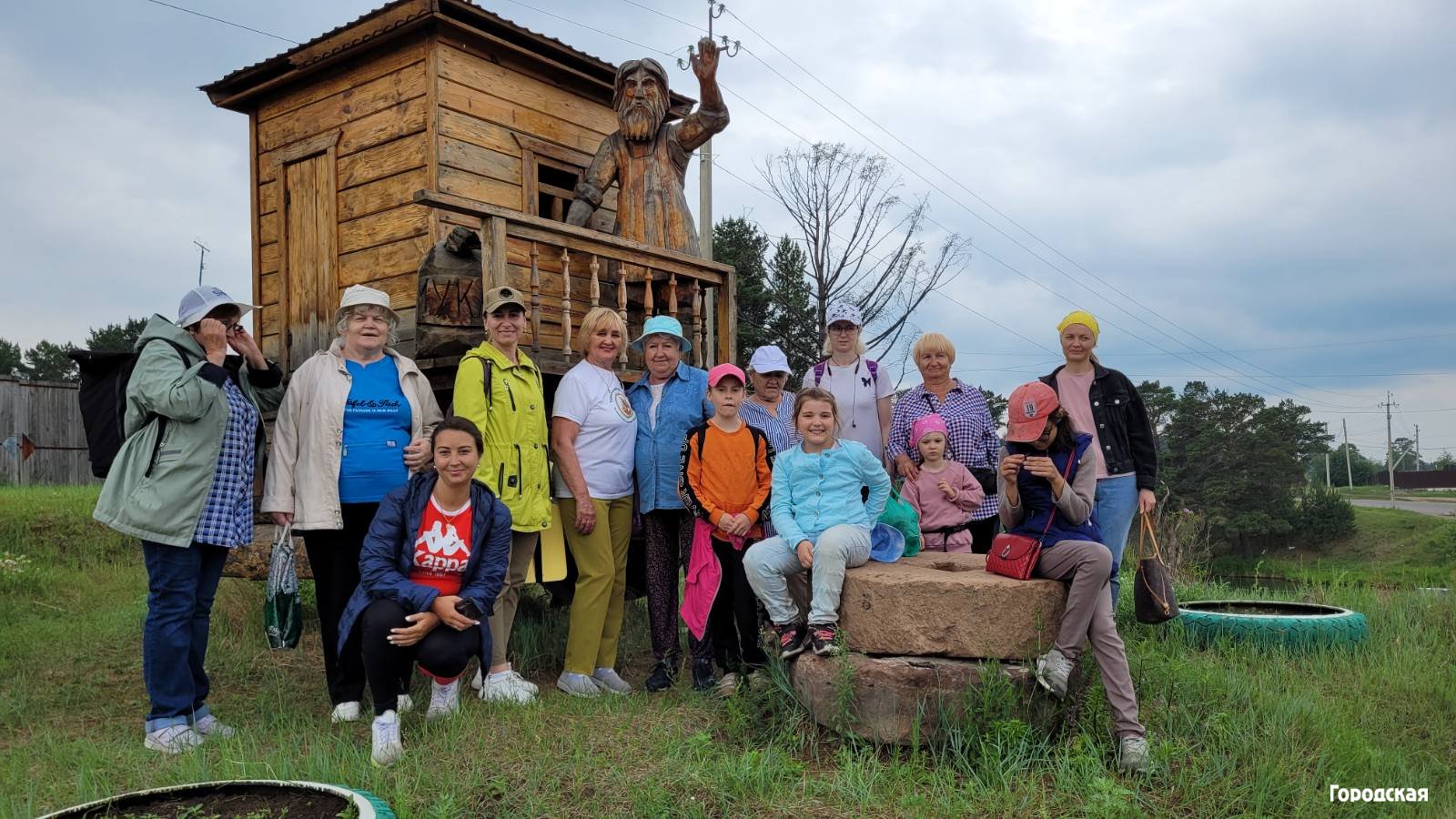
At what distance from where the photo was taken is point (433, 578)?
4211 millimetres

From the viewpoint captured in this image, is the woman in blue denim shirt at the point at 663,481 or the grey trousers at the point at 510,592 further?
the woman in blue denim shirt at the point at 663,481

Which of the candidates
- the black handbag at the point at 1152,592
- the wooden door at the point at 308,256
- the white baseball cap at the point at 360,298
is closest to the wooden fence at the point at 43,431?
the wooden door at the point at 308,256

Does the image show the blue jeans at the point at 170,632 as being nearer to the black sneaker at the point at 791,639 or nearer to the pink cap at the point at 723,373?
the pink cap at the point at 723,373

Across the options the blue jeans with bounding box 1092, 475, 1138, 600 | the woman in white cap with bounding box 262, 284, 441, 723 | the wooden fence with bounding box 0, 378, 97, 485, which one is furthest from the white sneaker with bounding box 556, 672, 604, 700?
the wooden fence with bounding box 0, 378, 97, 485

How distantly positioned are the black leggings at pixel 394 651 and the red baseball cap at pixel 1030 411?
2484 millimetres

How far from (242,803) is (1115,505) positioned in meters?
4.06

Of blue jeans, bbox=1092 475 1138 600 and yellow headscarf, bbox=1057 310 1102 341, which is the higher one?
yellow headscarf, bbox=1057 310 1102 341

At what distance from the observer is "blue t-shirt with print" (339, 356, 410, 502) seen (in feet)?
14.7

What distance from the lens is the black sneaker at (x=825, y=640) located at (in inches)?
163

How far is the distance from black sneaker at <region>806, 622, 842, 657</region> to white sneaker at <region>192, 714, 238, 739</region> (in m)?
2.58

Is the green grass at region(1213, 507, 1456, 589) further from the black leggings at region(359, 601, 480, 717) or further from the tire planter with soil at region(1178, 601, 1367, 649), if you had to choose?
the black leggings at region(359, 601, 480, 717)

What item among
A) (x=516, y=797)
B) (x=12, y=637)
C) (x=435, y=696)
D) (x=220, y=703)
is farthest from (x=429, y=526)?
(x=12, y=637)

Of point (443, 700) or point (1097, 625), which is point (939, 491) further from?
point (443, 700)

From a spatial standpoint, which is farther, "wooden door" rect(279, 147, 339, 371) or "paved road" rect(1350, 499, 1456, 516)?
"paved road" rect(1350, 499, 1456, 516)
